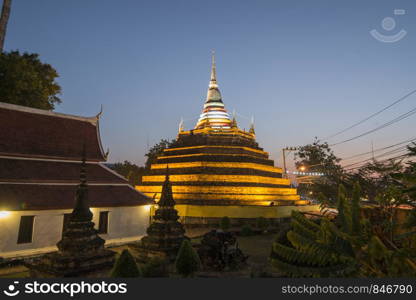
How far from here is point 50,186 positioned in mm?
16781

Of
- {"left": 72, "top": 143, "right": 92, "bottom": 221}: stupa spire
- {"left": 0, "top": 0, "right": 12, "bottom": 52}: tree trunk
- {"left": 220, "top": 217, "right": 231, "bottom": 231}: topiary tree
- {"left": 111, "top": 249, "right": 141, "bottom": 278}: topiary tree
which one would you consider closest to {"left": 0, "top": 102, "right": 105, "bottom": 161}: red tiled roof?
{"left": 72, "top": 143, "right": 92, "bottom": 221}: stupa spire

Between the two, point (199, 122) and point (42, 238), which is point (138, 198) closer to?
point (42, 238)

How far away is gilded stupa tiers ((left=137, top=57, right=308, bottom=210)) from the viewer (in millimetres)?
29875

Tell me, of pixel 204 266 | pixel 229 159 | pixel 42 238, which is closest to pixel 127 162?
pixel 229 159

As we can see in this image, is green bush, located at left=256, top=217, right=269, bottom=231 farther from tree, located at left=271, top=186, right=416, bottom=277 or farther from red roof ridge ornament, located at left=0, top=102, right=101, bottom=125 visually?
tree, located at left=271, top=186, right=416, bottom=277

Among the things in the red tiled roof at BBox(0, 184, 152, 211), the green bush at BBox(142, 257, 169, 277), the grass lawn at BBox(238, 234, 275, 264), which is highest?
the red tiled roof at BBox(0, 184, 152, 211)

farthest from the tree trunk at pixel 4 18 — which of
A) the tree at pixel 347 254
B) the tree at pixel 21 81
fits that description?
the tree at pixel 347 254

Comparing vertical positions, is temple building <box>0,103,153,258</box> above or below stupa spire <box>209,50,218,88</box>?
below

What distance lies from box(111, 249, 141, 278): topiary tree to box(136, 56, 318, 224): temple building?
17303 millimetres

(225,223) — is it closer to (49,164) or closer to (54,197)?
(54,197)

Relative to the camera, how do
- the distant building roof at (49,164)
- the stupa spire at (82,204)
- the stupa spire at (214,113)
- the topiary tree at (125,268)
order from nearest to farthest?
the topiary tree at (125,268) → the stupa spire at (82,204) → the distant building roof at (49,164) → the stupa spire at (214,113)

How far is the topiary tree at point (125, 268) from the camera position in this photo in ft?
29.3

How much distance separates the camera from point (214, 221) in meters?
27.3

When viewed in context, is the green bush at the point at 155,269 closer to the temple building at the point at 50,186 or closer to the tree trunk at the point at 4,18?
the temple building at the point at 50,186
